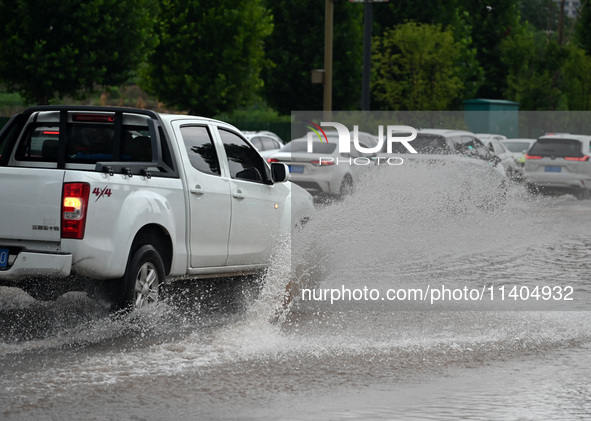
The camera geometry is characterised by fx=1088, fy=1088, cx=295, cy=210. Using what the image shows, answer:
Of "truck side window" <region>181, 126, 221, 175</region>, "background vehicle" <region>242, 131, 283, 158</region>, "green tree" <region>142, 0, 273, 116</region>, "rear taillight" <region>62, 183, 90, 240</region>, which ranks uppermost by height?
"green tree" <region>142, 0, 273, 116</region>

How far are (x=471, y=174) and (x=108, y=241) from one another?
1479 centimetres

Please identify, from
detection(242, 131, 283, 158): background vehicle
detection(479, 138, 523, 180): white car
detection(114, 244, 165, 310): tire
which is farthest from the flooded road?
detection(242, 131, 283, 158): background vehicle

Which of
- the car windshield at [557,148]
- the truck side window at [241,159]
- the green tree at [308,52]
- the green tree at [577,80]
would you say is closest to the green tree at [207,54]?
the green tree at [308,52]

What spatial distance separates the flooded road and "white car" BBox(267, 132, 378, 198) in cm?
959

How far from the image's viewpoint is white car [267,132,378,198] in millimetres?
23453

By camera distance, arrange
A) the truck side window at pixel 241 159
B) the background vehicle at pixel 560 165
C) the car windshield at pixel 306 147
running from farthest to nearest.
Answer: the background vehicle at pixel 560 165
the car windshield at pixel 306 147
the truck side window at pixel 241 159

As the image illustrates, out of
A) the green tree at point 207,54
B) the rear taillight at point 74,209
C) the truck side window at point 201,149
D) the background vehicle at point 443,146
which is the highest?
the green tree at point 207,54

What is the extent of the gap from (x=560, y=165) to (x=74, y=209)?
73.4ft

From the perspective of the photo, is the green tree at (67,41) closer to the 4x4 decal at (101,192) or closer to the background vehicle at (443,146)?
the background vehicle at (443,146)

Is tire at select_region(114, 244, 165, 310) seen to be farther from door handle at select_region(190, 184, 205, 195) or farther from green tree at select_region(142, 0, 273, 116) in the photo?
green tree at select_region(142, 0, 273, 116)

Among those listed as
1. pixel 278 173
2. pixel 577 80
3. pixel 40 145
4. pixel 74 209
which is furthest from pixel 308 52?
pixel 74 209

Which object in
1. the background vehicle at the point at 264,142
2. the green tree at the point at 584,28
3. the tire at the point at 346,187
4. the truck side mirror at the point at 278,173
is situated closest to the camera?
the truck side mirror at the point at 278,173

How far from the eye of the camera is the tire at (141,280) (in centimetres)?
819

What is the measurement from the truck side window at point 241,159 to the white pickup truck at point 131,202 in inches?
0.5
